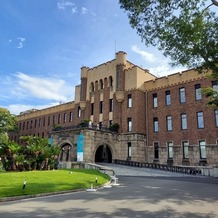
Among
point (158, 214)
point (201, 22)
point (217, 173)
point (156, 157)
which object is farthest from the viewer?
point (156, 157)

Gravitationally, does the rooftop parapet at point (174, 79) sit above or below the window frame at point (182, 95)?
above

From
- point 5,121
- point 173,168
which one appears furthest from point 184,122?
Result: point 5,121

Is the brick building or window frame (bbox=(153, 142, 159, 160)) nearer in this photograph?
the brick building

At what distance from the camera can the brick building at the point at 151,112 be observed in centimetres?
2925

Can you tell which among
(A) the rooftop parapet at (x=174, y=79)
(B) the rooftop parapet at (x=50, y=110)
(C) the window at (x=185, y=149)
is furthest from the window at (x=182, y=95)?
(B) the rooftop parapet at (x=50, y=110)

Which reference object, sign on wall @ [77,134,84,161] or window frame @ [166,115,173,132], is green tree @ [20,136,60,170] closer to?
sign on wall @ [77,134,84,161]

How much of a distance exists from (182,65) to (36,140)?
1423 cm

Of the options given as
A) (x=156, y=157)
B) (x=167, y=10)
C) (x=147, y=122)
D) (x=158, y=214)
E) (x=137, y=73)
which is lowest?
(x=158, y=214)

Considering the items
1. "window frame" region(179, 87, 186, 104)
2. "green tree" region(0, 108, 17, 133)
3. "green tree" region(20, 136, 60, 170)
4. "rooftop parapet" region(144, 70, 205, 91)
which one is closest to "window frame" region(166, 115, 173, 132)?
"window frame" region(179, 87, 186, 104)

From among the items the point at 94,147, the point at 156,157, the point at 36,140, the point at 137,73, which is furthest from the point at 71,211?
the point at 137,73

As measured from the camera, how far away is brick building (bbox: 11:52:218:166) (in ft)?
96.0

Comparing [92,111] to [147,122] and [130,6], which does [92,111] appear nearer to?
[147,122]

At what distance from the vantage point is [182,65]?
1495 cm

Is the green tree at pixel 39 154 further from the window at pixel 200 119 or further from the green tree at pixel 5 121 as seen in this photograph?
the green tree at pixel 5 121
